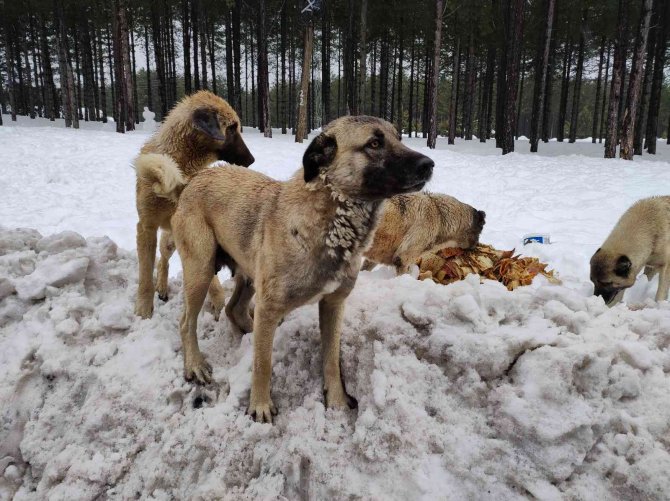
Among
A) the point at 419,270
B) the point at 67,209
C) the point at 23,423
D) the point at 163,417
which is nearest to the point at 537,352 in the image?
the point at 163,417

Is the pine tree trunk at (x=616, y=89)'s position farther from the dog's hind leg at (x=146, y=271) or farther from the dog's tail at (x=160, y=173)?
the dog's hind leg at (x=146, y=271)

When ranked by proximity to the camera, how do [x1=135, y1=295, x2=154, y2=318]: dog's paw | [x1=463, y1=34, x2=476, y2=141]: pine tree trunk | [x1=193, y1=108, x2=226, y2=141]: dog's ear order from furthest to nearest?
[x1=463, y1=34, x2=476, y2=141]: pine tree trunk
[x1=193, y1=108, x2=226, y2=141]: dog's ear
[x1=135, y1=295, x2=154, y2=318]: dog's paw

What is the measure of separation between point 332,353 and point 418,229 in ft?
10.2

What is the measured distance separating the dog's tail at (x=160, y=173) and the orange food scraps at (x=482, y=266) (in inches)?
112

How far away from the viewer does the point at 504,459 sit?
196 centimetres

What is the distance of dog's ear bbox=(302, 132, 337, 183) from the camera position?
92.0 inches

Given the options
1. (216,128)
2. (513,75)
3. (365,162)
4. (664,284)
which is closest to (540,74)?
(513,75)

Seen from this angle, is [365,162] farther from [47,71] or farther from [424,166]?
[47,71]

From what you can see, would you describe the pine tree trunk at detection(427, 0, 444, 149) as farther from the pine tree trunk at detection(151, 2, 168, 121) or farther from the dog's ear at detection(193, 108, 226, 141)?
the dog's ear at detection(193, 108, 226, 141)

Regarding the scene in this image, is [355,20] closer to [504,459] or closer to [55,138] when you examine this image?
[55,138]

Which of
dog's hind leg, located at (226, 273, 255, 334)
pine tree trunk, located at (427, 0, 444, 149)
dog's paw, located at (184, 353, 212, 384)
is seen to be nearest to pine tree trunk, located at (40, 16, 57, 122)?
pine tree trunk, located at (427, 0, 444, 149)

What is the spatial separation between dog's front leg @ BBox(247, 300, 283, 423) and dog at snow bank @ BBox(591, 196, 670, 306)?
14.2 feet

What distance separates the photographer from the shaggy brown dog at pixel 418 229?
5.18 m

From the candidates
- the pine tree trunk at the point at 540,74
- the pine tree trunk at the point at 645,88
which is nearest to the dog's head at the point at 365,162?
the pine tree trunk at the point at 540,74
